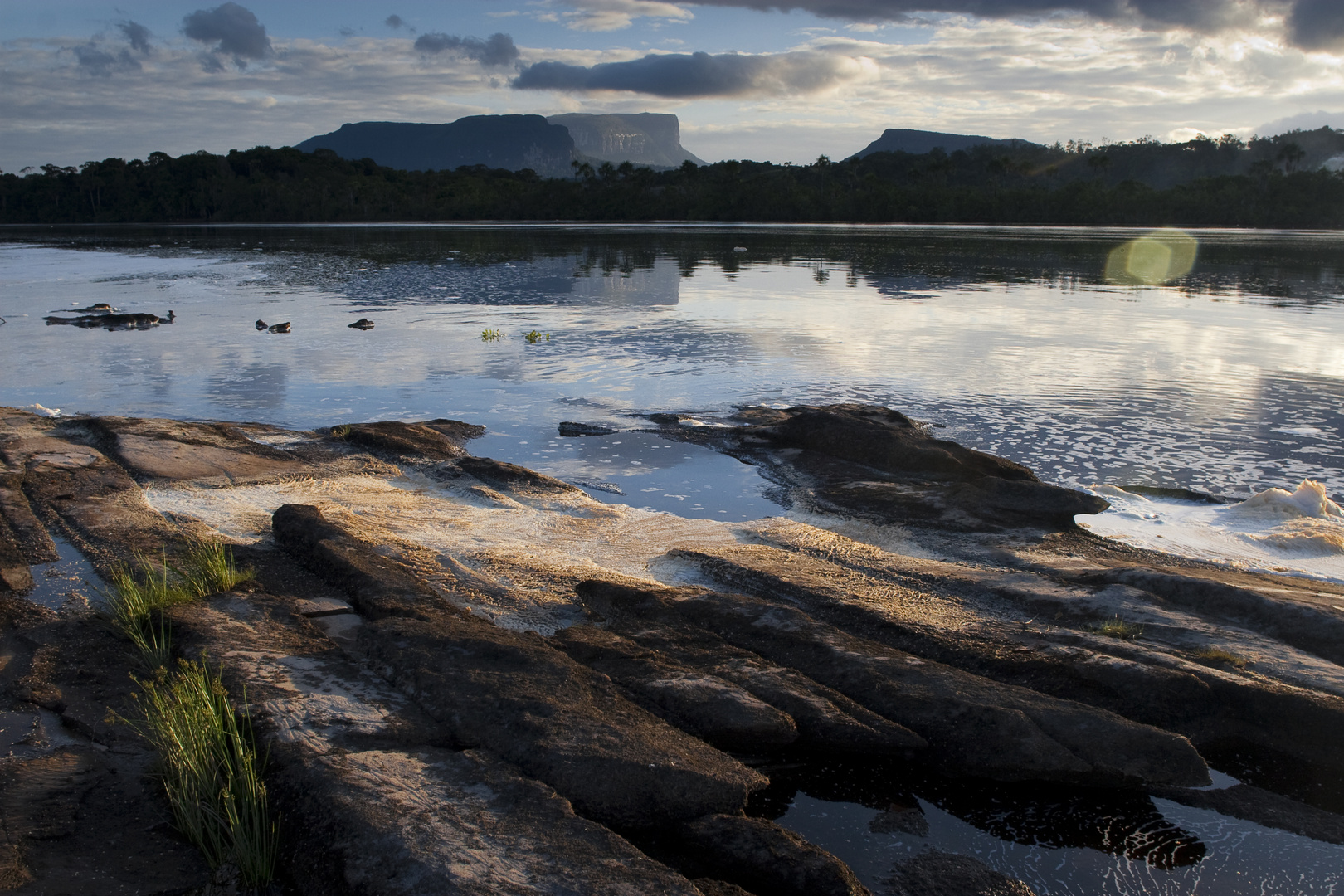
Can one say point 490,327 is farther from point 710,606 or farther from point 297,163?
point 297,163

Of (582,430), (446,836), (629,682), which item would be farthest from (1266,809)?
(582,430)

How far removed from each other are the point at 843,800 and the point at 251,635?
147 inches

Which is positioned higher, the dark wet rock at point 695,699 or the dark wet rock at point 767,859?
the dark wet rock at point 695,699

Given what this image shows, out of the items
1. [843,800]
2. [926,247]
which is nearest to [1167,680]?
[843,800]

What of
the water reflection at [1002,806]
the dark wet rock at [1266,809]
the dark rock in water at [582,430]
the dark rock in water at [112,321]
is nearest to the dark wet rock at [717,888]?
the water reflection at [1002,806]

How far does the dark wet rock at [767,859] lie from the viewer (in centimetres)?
397

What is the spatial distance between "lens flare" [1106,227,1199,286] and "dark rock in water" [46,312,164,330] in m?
39.1

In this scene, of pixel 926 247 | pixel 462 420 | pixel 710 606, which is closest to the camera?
pixel 710 606

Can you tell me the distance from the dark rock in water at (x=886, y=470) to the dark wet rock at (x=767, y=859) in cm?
578

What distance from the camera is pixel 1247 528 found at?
9586mm

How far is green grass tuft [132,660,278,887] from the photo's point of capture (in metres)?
3.90

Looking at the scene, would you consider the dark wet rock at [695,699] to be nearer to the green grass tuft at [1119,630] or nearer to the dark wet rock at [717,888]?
the dark wet rock at [717,888]

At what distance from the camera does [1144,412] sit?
15344 mm

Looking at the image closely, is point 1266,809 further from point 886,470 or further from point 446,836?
point 886,470
